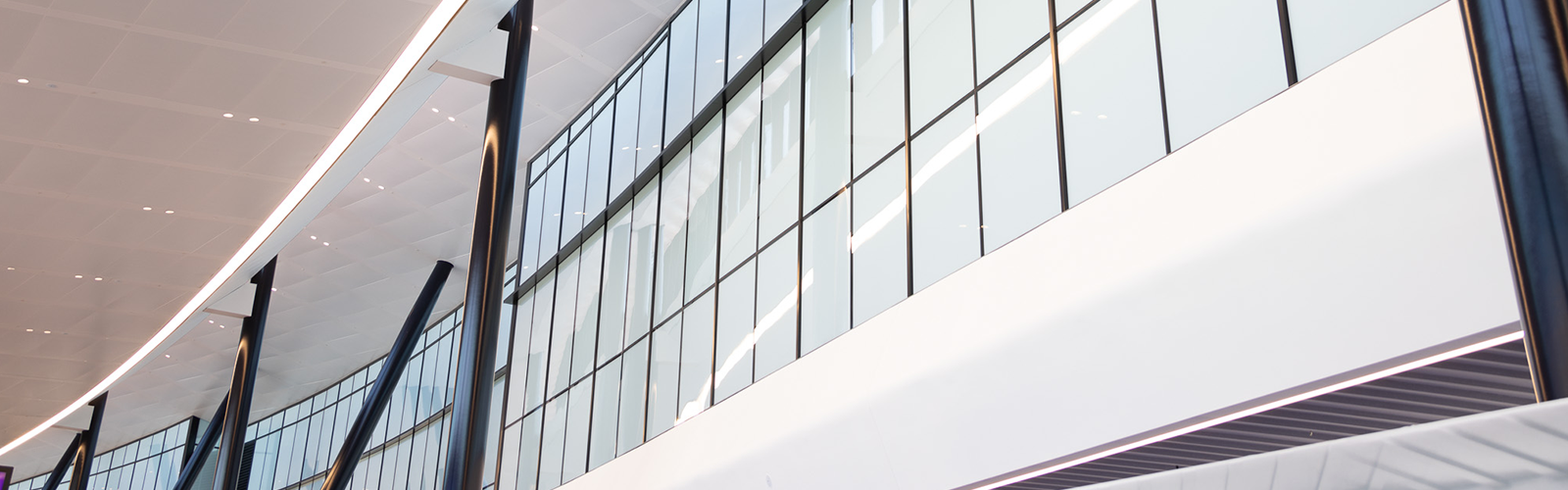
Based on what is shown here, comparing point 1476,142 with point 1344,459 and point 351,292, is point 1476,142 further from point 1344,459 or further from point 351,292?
point 351,292

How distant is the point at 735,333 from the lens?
1967 centimetres

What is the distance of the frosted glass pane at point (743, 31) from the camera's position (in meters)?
21.0

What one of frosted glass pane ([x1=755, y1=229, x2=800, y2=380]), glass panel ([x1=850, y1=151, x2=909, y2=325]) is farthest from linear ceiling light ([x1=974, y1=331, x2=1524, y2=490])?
frosted glass pane ([x1=755, y1=229, x2=800, y2=380])

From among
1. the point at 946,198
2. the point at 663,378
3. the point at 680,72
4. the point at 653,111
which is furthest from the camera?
the point at 653,111

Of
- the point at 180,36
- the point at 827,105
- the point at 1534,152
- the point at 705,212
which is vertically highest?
the point at 180,36

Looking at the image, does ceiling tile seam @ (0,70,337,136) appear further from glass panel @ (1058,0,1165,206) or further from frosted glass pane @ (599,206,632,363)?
glass panel @ (1058,0,1165,206)

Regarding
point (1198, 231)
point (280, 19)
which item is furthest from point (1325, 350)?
point (280, 19)

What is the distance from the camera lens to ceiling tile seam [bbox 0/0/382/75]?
16156 millimetres

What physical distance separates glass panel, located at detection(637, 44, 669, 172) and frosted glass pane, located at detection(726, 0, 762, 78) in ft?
8.72

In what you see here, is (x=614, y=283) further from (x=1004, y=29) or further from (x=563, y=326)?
(x=1004, y=29)

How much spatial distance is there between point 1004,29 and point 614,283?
1328cm

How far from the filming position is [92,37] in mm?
16797

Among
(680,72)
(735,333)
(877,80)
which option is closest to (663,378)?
(735,333)

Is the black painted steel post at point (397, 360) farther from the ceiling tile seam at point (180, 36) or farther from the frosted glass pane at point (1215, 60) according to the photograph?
the frosted glass pane at point (1215, 60)
